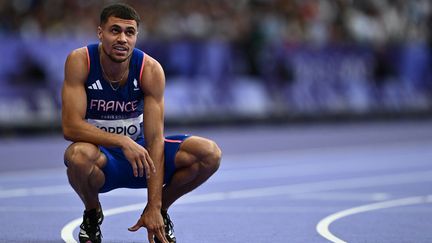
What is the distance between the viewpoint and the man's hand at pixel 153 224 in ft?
21.6

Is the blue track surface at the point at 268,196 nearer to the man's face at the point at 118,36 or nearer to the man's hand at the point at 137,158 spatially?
the man's hand at the point at 137,158

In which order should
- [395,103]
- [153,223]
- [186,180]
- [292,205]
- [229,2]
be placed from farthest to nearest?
[395,103], [229,2], [292,205], [186,180], [153,223]

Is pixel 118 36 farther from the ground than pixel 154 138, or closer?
farther from the ground

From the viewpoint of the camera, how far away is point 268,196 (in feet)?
35.6

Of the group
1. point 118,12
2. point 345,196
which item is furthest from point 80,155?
point 345,196

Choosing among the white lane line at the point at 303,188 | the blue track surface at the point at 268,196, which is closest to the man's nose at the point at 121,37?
the blue track surface at the point at 268,196

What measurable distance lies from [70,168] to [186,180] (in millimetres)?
884

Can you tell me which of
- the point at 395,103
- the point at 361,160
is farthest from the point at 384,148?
the point at 395,103

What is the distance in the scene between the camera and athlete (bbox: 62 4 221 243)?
6.71 meters

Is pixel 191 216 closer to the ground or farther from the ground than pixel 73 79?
closer to the ground

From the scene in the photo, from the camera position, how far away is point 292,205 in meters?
10.0

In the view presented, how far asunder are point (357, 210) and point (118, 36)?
3.72 metres

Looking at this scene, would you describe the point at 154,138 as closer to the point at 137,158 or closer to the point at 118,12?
the point at 137,158

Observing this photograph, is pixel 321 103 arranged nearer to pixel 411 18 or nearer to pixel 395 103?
pixel 395 103
